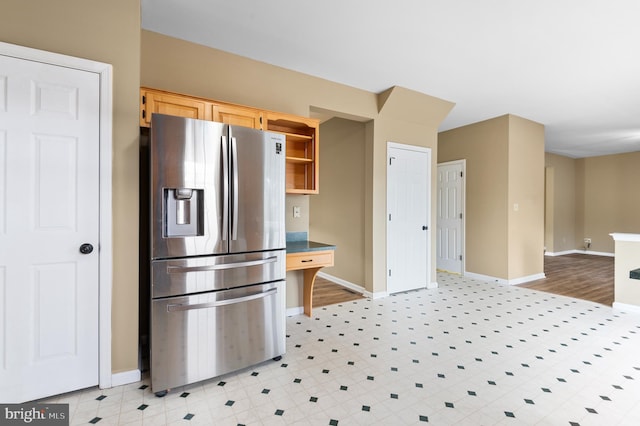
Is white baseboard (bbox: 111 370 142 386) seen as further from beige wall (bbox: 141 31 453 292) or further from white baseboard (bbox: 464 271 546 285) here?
white baseboard (bbox: 464 271 546 285)

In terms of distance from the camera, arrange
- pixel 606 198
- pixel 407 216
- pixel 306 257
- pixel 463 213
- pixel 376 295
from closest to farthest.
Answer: pixel 306 257
pixel 376 295
pixel 407 216
pixel 463 213
pixel 606 198

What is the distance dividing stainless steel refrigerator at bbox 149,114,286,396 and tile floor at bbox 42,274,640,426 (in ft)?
0.83

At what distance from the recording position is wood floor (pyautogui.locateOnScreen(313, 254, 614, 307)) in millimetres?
4195

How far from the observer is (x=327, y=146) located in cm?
520

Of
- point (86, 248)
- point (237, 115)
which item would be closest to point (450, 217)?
point (237, 115)

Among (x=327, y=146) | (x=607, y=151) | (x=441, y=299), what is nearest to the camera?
(x=441, y=299)

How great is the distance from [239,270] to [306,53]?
222 cm

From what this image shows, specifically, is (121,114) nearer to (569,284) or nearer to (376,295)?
(376,295)

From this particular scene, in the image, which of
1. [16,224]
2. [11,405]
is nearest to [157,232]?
[16,224]

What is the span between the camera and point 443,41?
281cm

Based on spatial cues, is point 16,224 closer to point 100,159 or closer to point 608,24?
point 100,159

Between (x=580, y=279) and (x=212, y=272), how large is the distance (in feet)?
20.6

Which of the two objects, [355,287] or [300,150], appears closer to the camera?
[300,150]

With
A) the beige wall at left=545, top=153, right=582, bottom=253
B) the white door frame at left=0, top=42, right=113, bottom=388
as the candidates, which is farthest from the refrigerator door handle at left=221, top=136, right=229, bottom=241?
the beige wall at left=545, top=153, right=582, bottom=253
